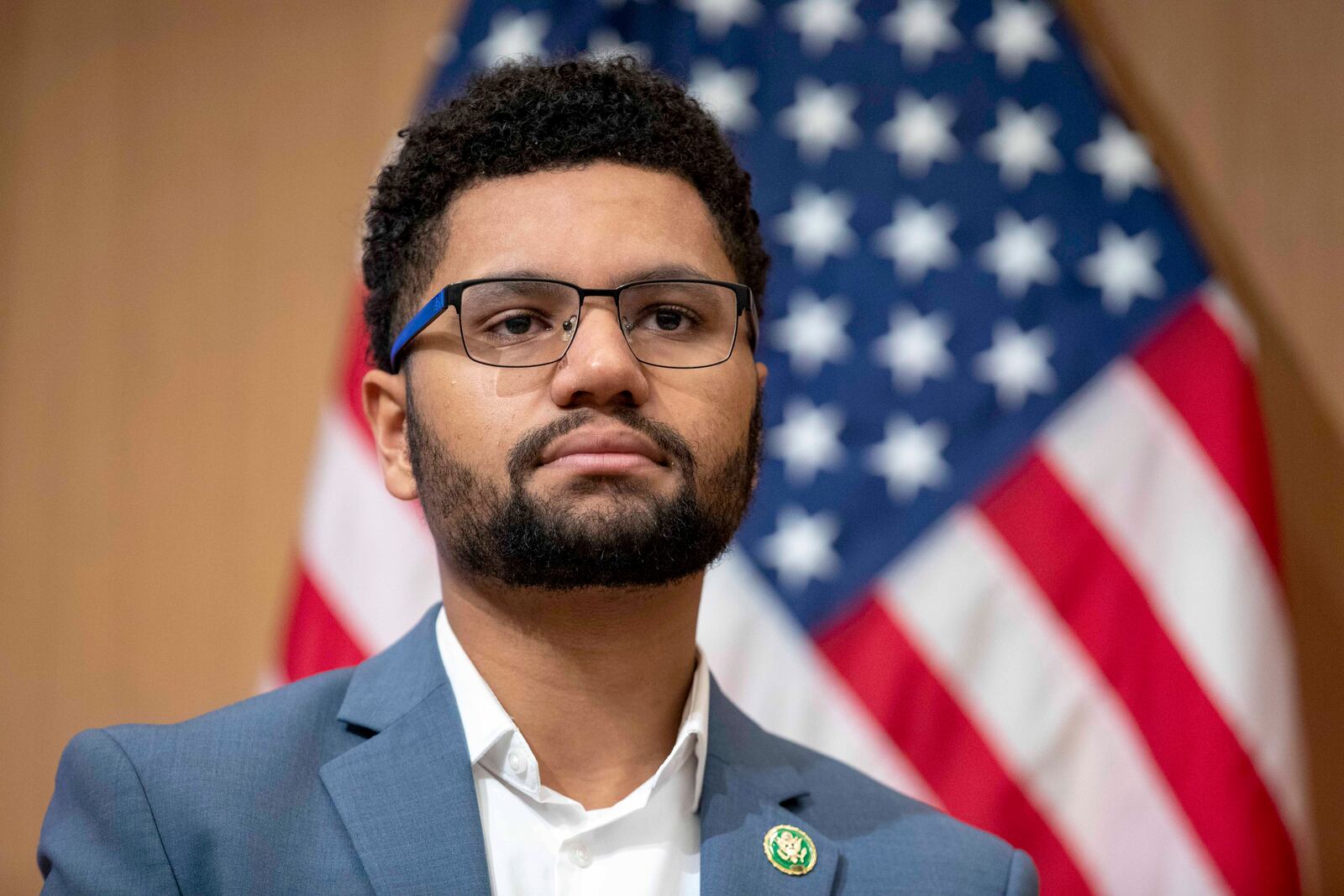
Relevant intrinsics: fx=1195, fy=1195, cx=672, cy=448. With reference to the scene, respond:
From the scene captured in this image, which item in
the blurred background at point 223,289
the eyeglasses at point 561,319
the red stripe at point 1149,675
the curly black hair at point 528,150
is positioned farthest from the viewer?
the blurred background at point 223,289

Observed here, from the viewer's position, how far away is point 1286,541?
8.15 feet

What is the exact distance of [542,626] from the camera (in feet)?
4.59

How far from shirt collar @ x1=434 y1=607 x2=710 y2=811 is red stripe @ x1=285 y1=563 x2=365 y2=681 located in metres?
0.86

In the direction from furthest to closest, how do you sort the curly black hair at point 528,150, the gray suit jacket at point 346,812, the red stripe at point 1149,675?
the red stripe at point 1149,675, the curly black hair at point 528,150, the gray suit jacket at point 346,812

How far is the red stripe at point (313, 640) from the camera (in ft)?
7.66

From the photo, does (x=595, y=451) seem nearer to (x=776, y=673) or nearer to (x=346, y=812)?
(x=346, y=812)

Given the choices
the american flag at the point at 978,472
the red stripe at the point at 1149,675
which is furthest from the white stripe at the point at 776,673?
the red stripe at the point at 1149,675

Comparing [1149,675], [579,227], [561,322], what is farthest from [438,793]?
[1149,675]

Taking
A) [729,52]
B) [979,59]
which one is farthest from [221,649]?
[979,59]

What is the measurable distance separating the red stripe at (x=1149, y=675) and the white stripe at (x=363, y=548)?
45.0 inches

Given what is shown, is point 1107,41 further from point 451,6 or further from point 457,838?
point 457,838

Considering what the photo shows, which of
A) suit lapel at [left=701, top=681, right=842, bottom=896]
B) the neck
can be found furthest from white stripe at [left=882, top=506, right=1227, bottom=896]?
the neck

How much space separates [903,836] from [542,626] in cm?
56

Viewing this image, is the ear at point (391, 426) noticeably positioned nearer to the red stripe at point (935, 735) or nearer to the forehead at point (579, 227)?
the forehead at point (579, 227)
